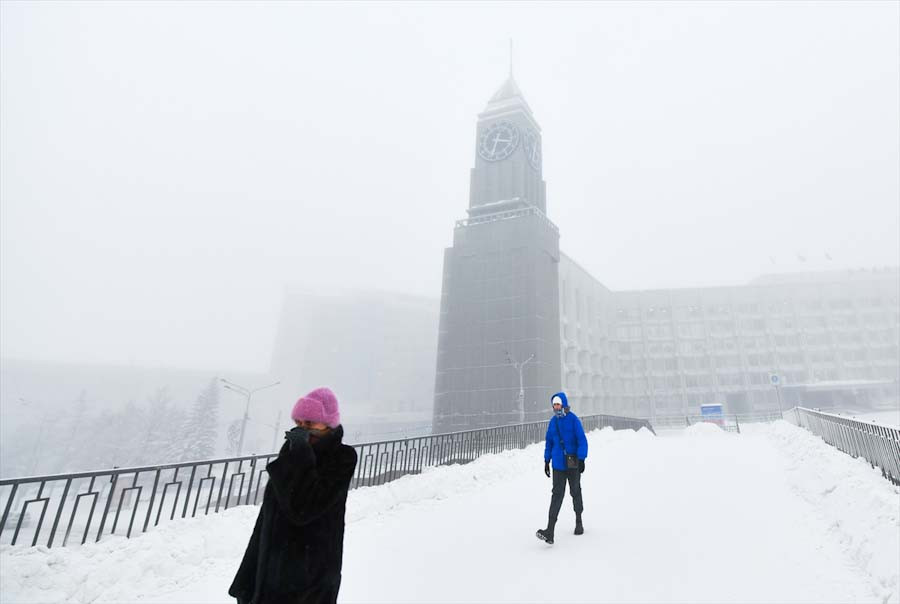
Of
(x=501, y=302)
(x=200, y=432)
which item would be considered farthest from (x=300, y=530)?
(x=200, y=432)

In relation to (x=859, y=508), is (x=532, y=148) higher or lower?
higher

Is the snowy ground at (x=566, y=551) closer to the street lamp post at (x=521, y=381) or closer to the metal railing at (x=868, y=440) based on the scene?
the metal railing at (x=868, y=440)

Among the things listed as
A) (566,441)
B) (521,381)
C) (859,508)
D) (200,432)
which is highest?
(521,381)

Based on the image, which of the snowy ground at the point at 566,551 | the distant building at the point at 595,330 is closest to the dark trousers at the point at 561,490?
the snowy ground at the point at 566,551

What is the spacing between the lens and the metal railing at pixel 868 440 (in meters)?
7.55

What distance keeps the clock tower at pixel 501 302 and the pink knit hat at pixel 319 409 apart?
1543 inches

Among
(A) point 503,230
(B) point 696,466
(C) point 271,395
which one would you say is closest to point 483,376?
(A) point 503,230

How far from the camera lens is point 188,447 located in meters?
51.0

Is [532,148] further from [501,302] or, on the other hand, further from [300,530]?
[300,530]

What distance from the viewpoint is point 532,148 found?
5591cm

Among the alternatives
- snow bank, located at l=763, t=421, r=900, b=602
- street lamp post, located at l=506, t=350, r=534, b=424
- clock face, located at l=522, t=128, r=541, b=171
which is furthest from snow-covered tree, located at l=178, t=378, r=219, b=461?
snow bank, located at l=763, t=421, r=900, b=602

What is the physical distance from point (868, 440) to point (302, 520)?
11.6 m

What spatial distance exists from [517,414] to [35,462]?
10587cm

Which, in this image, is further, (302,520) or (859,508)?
(859,508)
